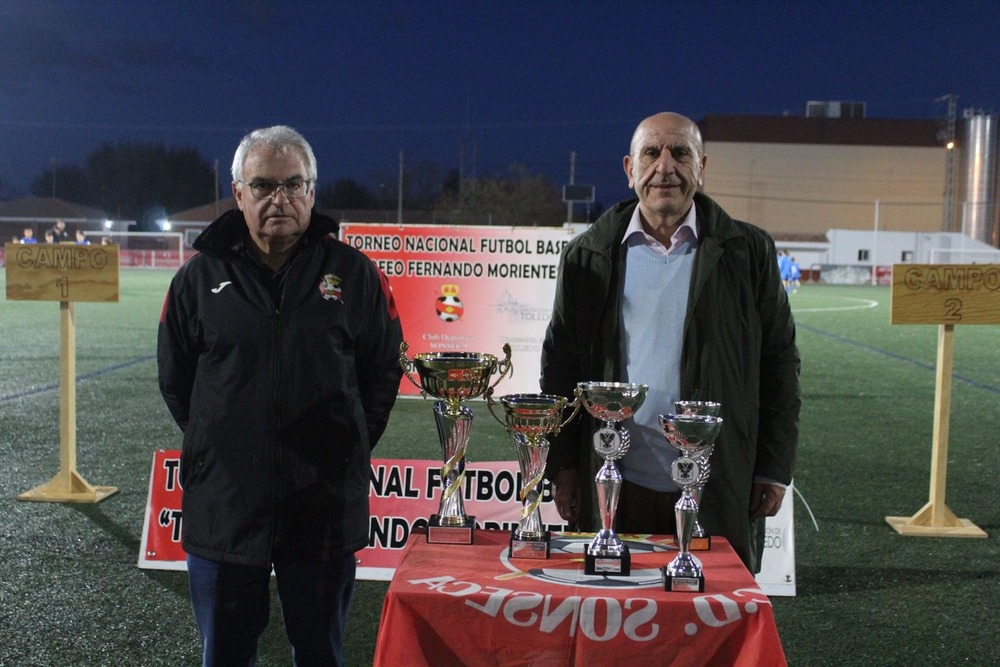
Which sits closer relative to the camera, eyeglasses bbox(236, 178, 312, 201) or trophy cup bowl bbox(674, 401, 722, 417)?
trophy cup bowl bbox(674, 401, 722, 417)

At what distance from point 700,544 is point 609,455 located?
0.33 metres

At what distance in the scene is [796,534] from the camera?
5738mm

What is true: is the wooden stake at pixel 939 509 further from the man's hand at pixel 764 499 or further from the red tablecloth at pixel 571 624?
the red tablecloth at pixel 571 624

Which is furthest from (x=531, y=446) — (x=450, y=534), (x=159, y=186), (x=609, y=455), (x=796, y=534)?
(x=159, y=186)

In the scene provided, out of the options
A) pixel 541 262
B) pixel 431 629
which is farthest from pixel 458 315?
pixel 431 629

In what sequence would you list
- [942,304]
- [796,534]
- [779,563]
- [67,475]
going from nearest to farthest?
[779,563] < [796,534] < [942,304] < [67,475]

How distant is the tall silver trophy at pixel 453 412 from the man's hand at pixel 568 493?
0.54 meters

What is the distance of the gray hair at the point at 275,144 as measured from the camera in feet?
8.79

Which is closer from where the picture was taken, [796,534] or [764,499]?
[764,499]

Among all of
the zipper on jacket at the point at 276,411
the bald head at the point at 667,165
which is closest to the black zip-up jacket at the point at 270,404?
the zipper on jacket at the point at 276,411

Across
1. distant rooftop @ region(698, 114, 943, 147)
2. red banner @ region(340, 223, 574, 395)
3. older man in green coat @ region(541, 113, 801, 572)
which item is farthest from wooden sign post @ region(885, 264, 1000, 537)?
distant rooftop @ region(698, 114, 943, 147)

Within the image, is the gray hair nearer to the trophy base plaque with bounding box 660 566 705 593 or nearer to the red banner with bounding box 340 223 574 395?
the trophy base plaque with bounding box 660 566 705 593

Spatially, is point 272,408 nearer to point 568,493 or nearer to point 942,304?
point 568,493

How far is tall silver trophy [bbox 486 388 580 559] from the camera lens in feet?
7.93
